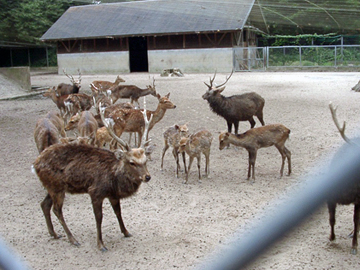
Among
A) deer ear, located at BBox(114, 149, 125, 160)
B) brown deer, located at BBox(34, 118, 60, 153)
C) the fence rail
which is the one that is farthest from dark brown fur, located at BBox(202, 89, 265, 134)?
the fence rail

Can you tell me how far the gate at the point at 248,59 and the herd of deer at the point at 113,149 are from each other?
56.2 feet

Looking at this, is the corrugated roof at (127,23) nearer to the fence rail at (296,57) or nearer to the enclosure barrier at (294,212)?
the fence rail at (296,57)

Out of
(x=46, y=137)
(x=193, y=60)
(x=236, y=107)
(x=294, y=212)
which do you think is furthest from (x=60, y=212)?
(x=193, y=60)

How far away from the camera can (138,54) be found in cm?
3212

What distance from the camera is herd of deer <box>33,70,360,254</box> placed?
409 centimetres

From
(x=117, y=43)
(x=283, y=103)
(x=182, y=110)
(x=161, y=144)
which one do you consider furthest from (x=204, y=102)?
(x=117, y=43)

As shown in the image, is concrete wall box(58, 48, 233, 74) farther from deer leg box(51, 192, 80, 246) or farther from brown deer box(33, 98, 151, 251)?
deer leg box(51, 192, 80, 246)

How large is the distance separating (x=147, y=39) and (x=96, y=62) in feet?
13.4

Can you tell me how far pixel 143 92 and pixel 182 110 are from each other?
214cm

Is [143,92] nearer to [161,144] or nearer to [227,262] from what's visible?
[161,144]

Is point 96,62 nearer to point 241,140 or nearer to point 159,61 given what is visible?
point 159,61

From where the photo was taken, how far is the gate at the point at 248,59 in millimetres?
26094

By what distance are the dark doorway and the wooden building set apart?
2.44 ft

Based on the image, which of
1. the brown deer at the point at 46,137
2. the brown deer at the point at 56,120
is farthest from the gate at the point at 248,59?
the brown deer at the point at 46,137
